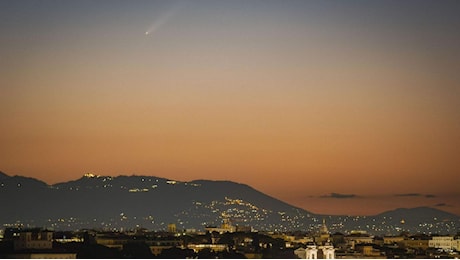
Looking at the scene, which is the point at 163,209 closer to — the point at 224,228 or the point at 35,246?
the point at 224,228

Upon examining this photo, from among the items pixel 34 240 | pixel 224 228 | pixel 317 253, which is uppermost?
pixel 224 228

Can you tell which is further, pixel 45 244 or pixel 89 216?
pixel 89 216

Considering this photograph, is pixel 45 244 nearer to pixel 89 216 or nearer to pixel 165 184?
pixel 165 184

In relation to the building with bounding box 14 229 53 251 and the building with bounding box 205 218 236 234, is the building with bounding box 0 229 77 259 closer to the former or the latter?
the building with bounding box 14 229 53 251

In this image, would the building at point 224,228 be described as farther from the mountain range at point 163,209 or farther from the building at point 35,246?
the building at point 35,246

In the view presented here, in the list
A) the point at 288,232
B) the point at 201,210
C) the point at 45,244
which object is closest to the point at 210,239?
the point at 201,210

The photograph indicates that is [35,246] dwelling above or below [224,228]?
below

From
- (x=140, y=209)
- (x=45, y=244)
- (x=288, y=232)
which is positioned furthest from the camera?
(x=288, y=232)

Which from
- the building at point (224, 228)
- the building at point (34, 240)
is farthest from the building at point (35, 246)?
the building at point (224, 228)

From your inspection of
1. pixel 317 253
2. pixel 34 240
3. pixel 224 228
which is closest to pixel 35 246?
pixel 34 240
